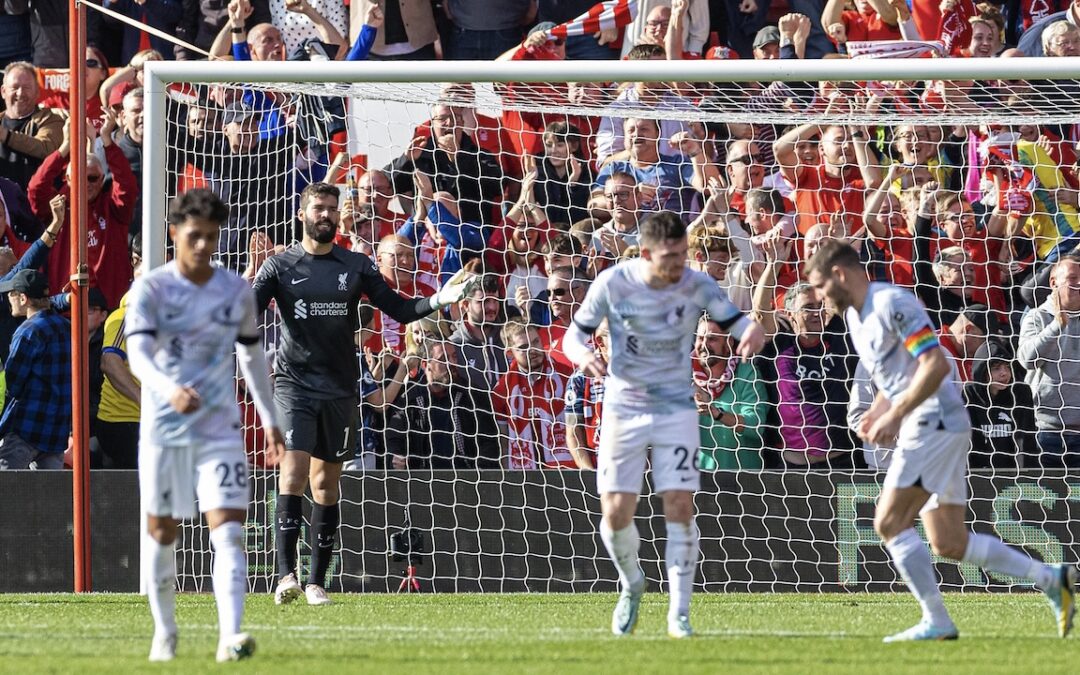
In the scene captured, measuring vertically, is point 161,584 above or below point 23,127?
below

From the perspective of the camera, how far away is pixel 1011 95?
12.2 m

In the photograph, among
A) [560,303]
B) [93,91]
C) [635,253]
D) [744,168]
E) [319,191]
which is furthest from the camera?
[93,91]

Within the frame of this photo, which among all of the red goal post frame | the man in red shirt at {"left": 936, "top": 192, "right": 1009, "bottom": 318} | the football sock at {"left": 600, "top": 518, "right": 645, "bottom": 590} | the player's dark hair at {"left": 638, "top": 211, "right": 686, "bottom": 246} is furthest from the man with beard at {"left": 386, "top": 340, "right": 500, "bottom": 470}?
the player's dark hair at {"left": 638, "top": 211, "right": 686, "bottom": 246}

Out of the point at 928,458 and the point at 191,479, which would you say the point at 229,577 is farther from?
the point at 928,458

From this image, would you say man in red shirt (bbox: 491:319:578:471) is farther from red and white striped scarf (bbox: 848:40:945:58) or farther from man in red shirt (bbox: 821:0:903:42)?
man in red shirt (bbox: 821:0:903:42)

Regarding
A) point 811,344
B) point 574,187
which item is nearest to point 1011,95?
point 811,344

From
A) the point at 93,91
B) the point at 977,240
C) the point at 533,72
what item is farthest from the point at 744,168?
the point at 93,91

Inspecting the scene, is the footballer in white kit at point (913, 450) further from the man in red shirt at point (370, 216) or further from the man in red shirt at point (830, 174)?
the man in red shirt at point (370, 216)

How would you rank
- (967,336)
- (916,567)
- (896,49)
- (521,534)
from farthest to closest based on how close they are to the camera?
(896,49) < (967,336) < (521,534) < (916,567)

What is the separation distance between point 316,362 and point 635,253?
265 centimetres

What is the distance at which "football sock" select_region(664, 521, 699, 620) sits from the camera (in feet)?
25.3

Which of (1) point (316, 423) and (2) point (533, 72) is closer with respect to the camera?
(1) point (316, 423)

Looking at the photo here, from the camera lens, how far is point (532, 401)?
486 inches

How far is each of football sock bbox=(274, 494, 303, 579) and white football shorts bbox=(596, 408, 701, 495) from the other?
280cm
